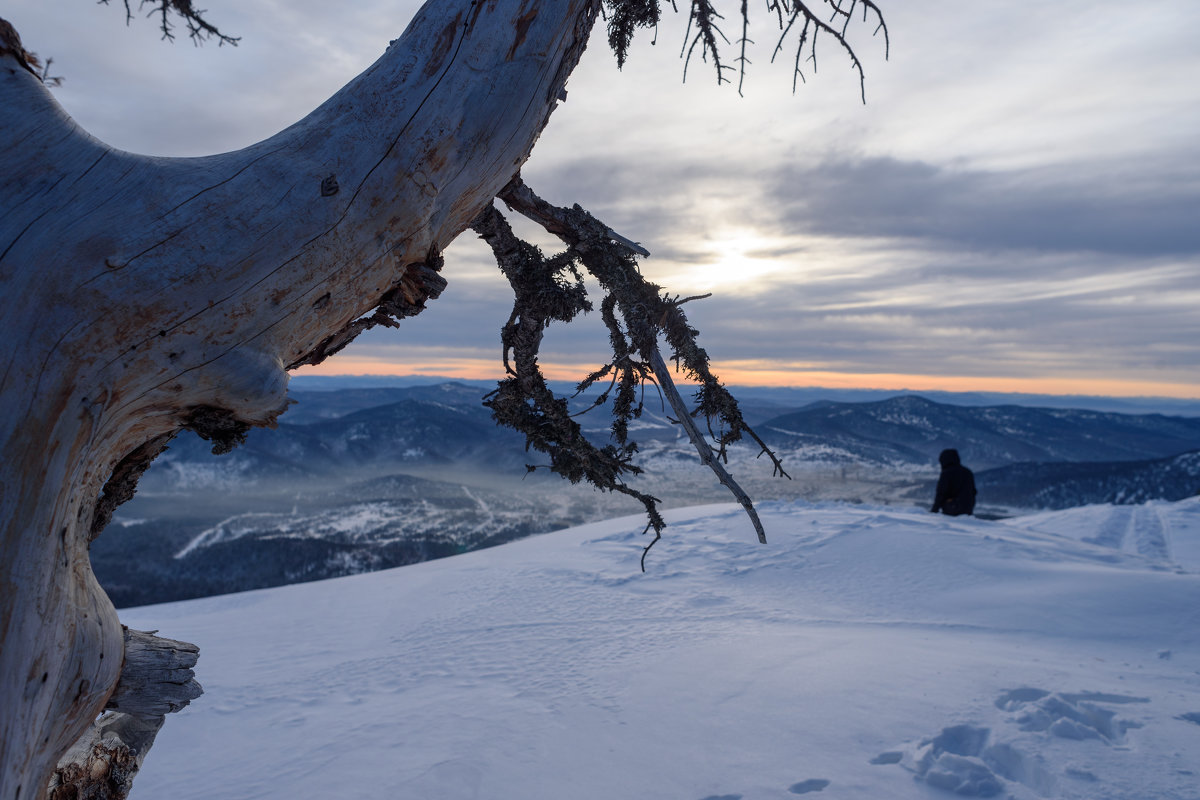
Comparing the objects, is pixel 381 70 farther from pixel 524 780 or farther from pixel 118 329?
pixel 524 780

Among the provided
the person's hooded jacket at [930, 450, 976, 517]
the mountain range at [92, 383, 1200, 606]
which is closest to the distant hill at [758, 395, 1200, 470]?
the mountain range at [92, 383, 1200, 606]

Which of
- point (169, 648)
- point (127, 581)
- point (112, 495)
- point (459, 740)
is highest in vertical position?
point (112, 495)

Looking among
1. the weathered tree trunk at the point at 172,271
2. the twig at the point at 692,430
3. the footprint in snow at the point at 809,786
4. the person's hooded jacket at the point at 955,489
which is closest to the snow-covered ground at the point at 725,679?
the footprint in snow at the point at 809,786

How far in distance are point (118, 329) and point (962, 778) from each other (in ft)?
11.3

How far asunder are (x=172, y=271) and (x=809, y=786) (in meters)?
3.04

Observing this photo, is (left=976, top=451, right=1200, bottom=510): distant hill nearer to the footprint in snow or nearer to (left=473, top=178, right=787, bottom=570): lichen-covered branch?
the footprint in snow

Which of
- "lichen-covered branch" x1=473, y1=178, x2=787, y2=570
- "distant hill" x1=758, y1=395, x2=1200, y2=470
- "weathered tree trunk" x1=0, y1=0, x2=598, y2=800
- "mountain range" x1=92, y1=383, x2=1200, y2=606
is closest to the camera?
"weathered tree trunk" x1=0, y1=0, x2=598, y2=800

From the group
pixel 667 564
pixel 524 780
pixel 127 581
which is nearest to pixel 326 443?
pixel 127 581

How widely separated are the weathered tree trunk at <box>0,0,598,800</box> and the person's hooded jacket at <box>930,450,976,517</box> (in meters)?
12.1

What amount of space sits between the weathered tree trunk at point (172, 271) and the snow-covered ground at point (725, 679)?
91.1 inches

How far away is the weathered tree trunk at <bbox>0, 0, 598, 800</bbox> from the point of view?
112cm

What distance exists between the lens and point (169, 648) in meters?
Answer: 1.56

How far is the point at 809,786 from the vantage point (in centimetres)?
267

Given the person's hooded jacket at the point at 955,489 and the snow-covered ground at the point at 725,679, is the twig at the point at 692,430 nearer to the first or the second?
the snow-covered ground at the point at 725,679
